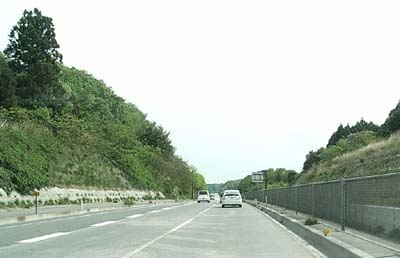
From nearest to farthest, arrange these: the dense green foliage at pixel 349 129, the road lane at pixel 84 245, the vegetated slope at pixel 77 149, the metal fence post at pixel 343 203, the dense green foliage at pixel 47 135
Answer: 1. the road lane at pixel 84 245
2. the metal fence post at pixel 343 203
3. the vegetated slope at pixel 77 149
4. the dense green foliage at pixel 47 135
5. the dense green foliage at pixel 349 129

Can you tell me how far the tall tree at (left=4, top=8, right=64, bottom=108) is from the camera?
70.4 m

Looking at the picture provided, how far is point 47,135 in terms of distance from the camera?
60.7 meters

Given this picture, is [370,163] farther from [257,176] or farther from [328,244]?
[257,176]

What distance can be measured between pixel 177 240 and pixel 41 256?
548cm

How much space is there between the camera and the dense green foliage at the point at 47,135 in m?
48.9

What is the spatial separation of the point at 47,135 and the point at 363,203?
4926 centimetres

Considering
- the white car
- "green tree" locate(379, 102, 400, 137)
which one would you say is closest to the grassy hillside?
the white car

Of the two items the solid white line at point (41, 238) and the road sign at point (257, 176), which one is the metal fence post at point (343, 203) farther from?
the road sign at point (257, 176)

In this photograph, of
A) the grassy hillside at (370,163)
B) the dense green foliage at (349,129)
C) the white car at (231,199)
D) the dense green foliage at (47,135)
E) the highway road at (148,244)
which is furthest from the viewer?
the dense green foliage at (349,129)

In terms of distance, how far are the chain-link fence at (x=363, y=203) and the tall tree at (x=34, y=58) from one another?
5200 cm

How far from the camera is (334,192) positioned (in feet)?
65.7

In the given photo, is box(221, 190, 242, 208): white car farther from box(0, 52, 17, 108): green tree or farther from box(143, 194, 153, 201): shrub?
box(143, 194, 153, 201): shrub

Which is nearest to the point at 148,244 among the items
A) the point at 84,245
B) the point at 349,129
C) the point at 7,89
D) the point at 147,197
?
the point at 84,245

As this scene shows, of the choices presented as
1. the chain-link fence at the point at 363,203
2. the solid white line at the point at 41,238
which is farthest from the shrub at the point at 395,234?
the solid white line at the point at 41,238
